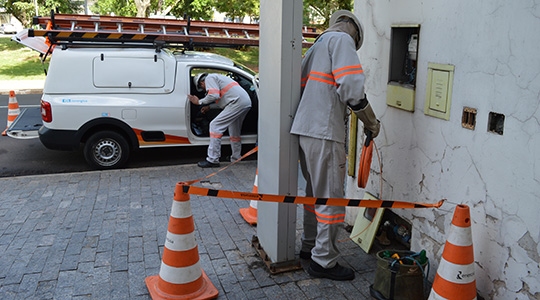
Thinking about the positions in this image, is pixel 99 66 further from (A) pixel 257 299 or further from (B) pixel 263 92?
(A) pixel 257 299

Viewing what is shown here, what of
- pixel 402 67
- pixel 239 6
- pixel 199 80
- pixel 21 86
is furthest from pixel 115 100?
pixel 239 6

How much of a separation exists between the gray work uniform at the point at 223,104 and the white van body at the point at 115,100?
28cm

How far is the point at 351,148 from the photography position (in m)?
4.83

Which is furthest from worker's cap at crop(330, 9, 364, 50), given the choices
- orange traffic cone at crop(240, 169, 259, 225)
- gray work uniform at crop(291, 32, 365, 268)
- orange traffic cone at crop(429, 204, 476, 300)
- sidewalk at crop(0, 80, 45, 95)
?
sidewalk at crop(0, 80, 45, 95)

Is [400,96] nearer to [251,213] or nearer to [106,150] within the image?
[251,213]

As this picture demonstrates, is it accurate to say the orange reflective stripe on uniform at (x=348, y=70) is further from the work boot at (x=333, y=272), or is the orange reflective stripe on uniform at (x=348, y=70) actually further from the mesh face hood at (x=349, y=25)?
the work boot at (x=333, y=272)

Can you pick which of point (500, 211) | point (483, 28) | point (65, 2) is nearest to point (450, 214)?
point (500, 211)

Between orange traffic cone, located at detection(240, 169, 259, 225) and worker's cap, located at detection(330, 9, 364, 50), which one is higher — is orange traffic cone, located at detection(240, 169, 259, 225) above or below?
below

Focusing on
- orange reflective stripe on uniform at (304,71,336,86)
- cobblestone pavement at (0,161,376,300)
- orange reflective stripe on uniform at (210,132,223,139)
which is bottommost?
cobblestone pavement at (0,161,376,300)

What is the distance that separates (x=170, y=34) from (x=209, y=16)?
17175 mm

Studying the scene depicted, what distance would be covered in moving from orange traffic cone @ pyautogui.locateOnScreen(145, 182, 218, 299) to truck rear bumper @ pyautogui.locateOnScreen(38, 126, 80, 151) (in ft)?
13.9

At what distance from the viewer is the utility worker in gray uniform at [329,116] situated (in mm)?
3498

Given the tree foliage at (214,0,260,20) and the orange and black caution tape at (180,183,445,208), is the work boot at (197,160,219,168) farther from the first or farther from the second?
the tree foliage at (214,0,260,20)

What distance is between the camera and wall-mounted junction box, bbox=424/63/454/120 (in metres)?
3.41
